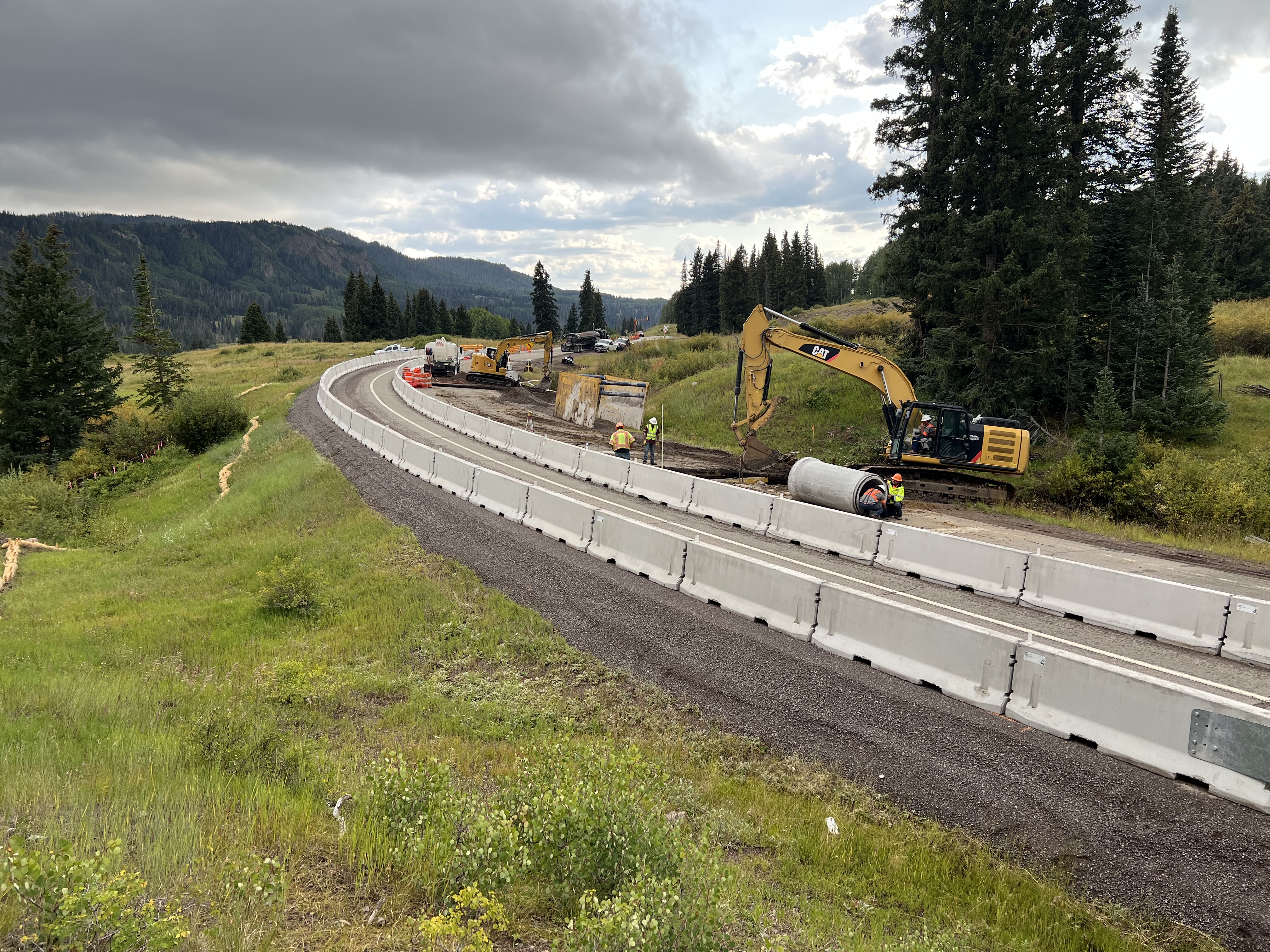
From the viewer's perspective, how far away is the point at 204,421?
37.1 metres

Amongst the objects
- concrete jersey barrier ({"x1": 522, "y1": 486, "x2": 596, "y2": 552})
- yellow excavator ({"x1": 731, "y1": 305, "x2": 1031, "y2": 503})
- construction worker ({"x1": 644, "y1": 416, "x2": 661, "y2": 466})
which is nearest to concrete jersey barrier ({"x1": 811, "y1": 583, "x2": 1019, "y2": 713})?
concrete jersey barrier ({"x1": 522, "y1": 486, "x2": 596, "y2": 552})

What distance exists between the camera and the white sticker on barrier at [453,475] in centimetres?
2152

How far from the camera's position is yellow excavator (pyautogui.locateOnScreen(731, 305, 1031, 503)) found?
22.7 metres

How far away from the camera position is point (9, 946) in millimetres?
3414

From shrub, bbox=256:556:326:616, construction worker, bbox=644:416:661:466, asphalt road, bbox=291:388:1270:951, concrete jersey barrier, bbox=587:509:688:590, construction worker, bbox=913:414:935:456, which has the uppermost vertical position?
construction worker, bbox=913:414:935:456

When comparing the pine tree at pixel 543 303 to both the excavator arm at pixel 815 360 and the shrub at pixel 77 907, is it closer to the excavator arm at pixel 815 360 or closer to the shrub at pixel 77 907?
the excavator arm at pixel 815 360

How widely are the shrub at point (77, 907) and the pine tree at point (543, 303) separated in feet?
277

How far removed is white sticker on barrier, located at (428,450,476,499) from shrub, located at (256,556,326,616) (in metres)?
7.42

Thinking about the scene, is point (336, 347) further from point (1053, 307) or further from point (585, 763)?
point (585, 763)

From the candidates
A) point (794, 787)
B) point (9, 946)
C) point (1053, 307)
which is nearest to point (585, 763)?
point (794, 787)

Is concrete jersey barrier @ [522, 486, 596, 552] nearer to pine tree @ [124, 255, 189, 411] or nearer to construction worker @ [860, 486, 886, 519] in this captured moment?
construction worker @ [860, 486, 886, 519]

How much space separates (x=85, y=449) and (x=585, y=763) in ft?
134

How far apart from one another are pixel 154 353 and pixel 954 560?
5155cm

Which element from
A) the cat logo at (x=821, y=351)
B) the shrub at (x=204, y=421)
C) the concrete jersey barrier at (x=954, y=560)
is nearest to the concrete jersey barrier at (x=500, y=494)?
the concrete jersey barrier at (x=954, y=560)
